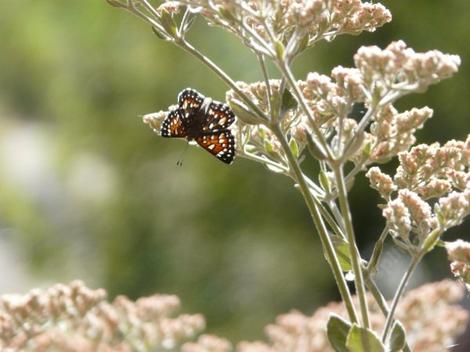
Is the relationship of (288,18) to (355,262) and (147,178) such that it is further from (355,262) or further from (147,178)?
(147,178)

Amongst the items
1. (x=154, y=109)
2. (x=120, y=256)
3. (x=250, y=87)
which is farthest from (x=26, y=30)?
(x=250, y=87)

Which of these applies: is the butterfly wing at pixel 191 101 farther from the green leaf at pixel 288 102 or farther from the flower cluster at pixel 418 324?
the flower cluster at pixel 418 324

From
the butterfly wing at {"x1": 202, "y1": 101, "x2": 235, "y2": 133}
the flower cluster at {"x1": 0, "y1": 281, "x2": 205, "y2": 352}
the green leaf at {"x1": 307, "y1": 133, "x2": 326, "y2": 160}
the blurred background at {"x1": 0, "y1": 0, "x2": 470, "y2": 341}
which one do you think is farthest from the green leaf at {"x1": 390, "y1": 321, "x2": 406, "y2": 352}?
the blurred background at {"x1": 0, "y1": 0, "x2": 470, "y2": 341}

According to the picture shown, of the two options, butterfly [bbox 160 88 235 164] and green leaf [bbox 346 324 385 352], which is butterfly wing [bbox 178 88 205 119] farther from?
green leaf [bbox 346 324 385 352]

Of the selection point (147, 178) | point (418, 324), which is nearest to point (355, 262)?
point (418, 324)

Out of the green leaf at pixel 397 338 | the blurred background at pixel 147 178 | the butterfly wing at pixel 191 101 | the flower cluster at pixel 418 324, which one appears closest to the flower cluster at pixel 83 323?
the flower cluster at pixel 418 324

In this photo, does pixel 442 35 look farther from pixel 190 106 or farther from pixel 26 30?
pixel 190 106
